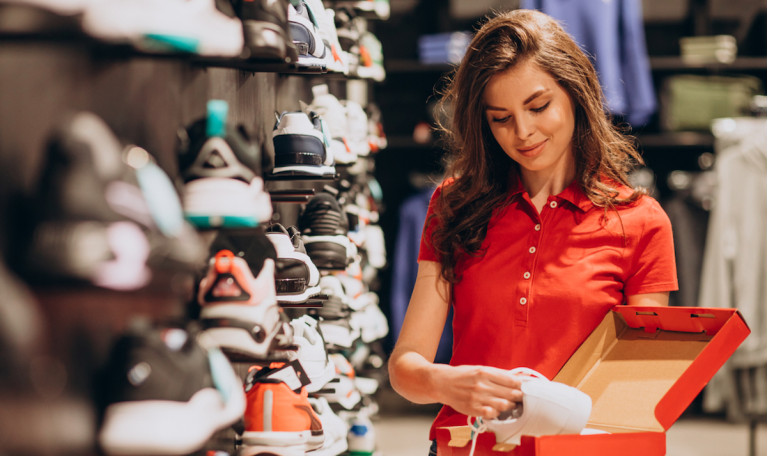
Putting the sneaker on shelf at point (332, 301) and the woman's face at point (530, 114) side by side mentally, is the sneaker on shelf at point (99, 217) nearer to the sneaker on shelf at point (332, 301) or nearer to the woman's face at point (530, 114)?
the woman's face at point (530, 114)

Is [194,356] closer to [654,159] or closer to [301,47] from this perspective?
[301,47]

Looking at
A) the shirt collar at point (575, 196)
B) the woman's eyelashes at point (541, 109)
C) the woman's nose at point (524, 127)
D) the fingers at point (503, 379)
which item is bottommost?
the fingers at point (503, 379)

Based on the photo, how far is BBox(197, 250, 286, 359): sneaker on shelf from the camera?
3.56 feet

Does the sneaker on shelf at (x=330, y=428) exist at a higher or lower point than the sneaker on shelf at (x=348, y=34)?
lower

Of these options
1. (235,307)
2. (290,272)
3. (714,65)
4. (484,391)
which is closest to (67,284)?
(235,307)

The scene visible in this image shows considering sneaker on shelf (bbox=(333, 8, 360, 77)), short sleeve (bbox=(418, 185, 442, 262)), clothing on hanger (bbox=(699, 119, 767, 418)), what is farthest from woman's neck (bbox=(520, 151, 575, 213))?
clothing on hanger (bbox=(699, 119, 767, 418))

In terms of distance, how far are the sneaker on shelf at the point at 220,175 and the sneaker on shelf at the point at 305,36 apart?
1.62 feet

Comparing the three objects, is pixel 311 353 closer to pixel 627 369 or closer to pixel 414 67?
pixel 627 369

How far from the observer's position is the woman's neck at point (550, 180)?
5.11 feet

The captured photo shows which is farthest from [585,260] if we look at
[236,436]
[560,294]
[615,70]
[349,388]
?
[615,70]

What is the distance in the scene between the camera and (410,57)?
17.6 ft

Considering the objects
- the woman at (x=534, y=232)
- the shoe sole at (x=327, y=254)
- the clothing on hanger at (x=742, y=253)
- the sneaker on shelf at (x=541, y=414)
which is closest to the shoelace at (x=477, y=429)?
the sneaker on shelf at (x=541, y=414)

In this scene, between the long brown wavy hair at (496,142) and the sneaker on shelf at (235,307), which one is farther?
the long brown wavy hair at (496,142)

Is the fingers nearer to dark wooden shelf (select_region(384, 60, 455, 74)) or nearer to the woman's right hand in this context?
the woman's right hand
